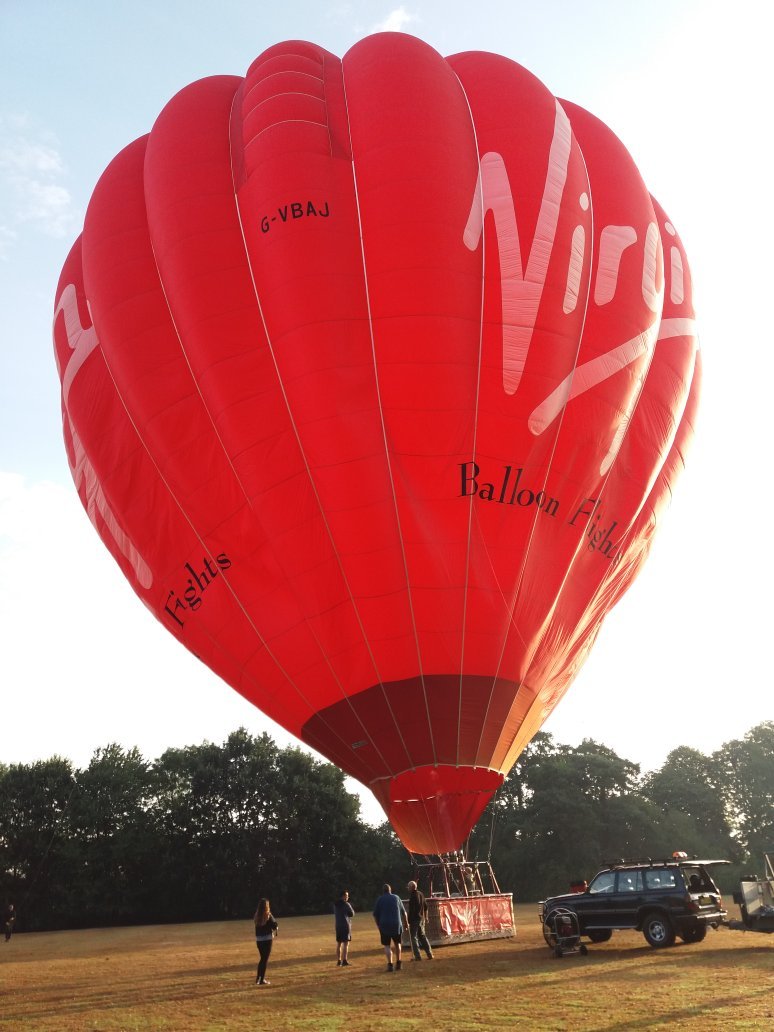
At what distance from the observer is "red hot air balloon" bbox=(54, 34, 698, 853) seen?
1274 centimetres

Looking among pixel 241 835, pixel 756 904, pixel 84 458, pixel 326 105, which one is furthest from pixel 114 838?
pixel 326 105

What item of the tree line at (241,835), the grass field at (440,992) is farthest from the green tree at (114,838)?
the grass field at (440,992)

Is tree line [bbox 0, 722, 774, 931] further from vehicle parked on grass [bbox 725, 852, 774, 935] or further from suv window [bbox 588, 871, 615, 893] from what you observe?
vehicle parked on grass [bbox 725, 852, 774, 935]

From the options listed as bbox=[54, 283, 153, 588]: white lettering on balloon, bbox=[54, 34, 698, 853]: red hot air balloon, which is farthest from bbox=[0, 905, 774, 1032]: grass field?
bbox=[54, 283, 153, 588]: white lettering on balloon

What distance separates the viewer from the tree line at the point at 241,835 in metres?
44.7

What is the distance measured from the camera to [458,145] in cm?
1391

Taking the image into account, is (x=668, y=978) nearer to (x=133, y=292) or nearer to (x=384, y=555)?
(x=384, y=555)

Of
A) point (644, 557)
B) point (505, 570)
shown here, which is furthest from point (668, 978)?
point (644, 557)

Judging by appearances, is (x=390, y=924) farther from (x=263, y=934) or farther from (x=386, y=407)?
(x=386, y=407)

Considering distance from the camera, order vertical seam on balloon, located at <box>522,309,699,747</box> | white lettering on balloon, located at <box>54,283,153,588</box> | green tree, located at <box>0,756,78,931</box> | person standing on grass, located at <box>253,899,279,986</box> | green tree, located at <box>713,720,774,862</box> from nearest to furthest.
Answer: person standing on grass, located at <box>253,899,279,986</box> → vertical seam on balloon, located at <box>522,309,699,747</box> → white lettering on balloon, located at <box>54,283,153,588</box> → green tree, located at <box>0,756,78,931</box> → green tree, located at <box>713,720,774,862</box>

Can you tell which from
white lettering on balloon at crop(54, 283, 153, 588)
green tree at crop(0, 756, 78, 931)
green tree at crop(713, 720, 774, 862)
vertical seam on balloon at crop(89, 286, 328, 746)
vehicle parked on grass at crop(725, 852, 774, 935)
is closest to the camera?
vehicle parked on grass at crop(725, 852, 774, 935)

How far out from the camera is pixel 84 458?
Answer: 15.5 metres

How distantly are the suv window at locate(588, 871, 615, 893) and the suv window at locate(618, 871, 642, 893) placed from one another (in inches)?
5.4

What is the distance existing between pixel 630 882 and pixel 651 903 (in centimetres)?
49
